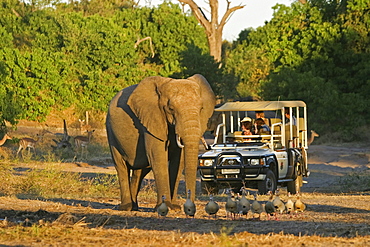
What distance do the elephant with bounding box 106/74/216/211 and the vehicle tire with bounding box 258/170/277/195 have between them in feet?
12.8

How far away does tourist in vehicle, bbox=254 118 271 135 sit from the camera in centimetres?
1814

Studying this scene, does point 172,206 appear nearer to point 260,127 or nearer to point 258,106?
point 258,106

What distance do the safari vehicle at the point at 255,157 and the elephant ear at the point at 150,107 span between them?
4.39 meters

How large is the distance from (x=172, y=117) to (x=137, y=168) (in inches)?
59.8

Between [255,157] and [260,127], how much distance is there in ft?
6.03

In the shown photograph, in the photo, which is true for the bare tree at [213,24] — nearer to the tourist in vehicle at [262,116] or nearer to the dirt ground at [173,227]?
the tourist in vehicle at [262,116]

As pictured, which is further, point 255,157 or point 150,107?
point 255,157

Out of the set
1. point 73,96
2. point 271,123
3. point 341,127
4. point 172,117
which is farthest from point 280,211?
point 73,96

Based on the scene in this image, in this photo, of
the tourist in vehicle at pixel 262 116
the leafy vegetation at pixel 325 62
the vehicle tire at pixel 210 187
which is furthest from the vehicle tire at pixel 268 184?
the leafy vegetation at pixel 325 62

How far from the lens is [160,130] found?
477 inches

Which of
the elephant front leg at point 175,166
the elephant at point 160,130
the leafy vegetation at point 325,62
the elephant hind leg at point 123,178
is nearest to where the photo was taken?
the elephant at point 160,130

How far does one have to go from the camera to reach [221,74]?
137 ft

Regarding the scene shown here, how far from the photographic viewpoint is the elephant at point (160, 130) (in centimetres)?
1180

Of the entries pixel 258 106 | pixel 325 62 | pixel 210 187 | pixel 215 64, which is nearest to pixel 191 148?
pixel 210 187
